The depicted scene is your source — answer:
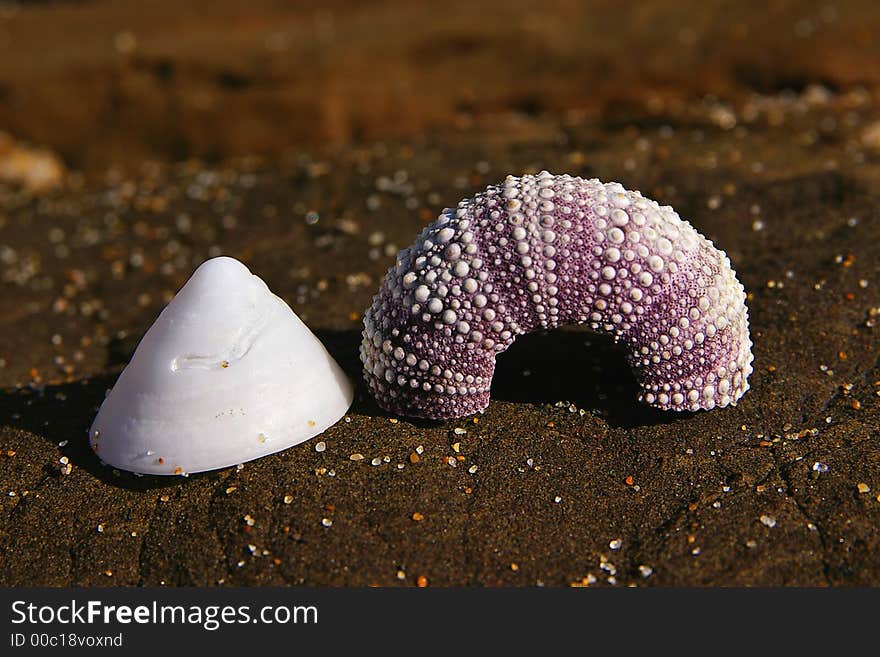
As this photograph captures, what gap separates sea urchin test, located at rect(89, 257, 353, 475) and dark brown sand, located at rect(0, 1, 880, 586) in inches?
5.9

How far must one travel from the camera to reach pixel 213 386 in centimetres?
359

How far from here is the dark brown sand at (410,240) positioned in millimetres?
3414

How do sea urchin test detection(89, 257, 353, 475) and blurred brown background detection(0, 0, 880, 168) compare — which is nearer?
sea urchin test detection(89, 257, 353, 475)

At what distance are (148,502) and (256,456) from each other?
502 millimetres

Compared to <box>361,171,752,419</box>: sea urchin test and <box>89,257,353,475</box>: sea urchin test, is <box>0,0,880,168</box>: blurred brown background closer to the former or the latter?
<box>361,171,752,419</box>: sea urchin test

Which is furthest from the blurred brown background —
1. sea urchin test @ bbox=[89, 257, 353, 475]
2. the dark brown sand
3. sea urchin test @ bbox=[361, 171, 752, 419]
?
sea urchin test @ bbox=[89, 257, 353, 475]

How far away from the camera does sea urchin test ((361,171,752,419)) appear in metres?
3.45

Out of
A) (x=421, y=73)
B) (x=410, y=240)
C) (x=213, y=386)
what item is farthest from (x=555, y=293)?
(x=421, y=73)

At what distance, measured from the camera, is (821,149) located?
20.7ft

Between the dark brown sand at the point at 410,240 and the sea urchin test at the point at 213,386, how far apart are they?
0.15 meters

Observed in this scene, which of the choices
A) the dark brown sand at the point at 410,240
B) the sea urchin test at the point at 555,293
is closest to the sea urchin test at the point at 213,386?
the dark brown sand at the point at 410,240

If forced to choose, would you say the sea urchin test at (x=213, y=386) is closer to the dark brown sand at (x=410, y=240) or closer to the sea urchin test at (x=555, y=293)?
the dark brown sand at (x=410, y=240)

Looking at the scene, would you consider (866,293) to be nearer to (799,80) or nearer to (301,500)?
(301,500)

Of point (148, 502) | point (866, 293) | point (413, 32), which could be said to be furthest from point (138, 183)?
point (866, 293)
